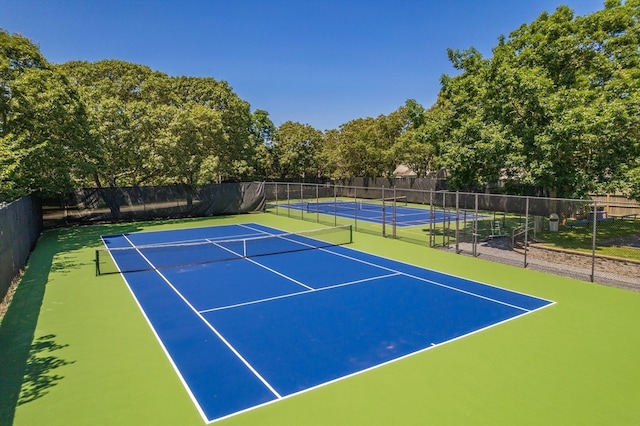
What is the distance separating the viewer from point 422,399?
5.77 m

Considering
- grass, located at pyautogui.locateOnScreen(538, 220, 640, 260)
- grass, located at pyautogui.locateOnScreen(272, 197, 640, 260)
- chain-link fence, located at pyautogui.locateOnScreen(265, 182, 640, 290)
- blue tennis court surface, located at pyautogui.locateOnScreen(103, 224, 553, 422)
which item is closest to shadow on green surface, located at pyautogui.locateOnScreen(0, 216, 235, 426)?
blue tennis court surface, located at pyautogui.locateOnScreen(103, 224, 553, 422)

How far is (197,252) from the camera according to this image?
1623 cm

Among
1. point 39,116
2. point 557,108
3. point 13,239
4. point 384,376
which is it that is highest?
point 39,116

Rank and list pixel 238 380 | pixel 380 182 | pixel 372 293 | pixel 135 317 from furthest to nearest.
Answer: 1. pixel 380 182
2. pixel 372 293
3. pixel 135 317
4. pixel 238 380

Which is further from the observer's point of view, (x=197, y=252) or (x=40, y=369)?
(x=197, y=252)

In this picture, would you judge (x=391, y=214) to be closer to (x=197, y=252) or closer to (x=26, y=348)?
(x=197, y=252)

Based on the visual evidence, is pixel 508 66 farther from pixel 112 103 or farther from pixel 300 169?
pixel 300 169

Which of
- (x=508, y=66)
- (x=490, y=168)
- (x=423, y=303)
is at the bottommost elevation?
(x=423, y=303)

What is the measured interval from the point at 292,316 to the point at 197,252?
8397 millimetres

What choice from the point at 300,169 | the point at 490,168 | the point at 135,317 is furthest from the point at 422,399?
the point at 300,169

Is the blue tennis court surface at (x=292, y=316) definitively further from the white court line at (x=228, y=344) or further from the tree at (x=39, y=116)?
the tree at (x=39, y=116)

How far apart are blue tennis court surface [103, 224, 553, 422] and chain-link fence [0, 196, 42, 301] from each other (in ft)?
9.96

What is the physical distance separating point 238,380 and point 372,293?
5329 millimetres

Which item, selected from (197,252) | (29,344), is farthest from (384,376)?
(197,252)
